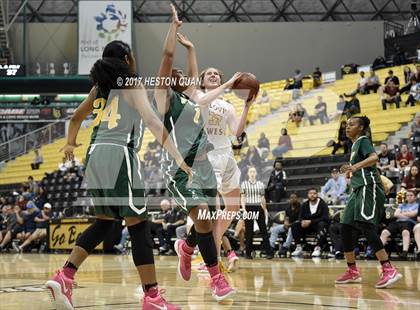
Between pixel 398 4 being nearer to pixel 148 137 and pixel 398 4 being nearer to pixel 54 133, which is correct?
pixel 148 137

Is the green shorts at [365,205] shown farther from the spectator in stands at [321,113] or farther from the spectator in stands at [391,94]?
the spectator in stands at [321,113]

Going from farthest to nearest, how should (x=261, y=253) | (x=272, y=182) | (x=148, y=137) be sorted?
(x=148, y=137)
(x=272, y=182)
(x=261, y=253)

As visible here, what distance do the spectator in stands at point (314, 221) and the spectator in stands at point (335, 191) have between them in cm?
88

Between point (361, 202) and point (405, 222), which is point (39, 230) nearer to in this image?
point (405, 222)

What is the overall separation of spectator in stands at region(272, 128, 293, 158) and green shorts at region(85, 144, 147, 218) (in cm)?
1297

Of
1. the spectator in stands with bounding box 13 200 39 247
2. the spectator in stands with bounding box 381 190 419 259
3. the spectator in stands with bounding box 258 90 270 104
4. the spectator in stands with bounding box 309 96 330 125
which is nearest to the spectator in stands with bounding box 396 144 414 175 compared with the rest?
the spectator in stands with bounding box 381 190 419 259

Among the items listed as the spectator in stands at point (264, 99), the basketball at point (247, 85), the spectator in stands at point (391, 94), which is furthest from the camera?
the spectator in stands at point (264, 99)

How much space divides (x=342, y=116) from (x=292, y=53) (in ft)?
40.5

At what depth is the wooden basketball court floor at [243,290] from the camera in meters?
4.99

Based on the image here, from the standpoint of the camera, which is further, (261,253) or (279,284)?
(261,253)

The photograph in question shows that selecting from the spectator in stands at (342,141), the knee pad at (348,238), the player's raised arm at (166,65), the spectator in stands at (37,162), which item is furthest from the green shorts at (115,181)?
the spectator in stands at (37,162)

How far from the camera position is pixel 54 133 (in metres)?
25.6

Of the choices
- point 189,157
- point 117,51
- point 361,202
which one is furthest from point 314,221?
point 117,51


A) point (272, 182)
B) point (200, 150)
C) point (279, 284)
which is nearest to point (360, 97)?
point (272, 182)
